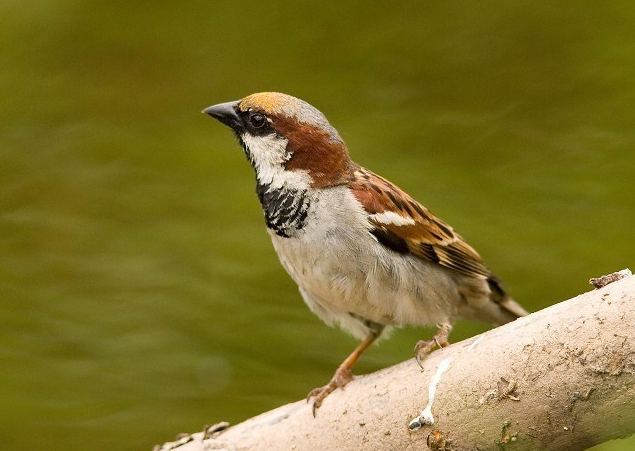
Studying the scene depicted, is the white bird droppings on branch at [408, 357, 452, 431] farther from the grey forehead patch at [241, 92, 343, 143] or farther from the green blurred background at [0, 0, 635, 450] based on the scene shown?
the green blurred background at [0, 0, 635, 450]

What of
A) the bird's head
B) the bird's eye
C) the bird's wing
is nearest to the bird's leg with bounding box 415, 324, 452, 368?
the bird's wing

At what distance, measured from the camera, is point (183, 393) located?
13.7 ft

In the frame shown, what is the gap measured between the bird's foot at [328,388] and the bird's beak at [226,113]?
0.93 metres

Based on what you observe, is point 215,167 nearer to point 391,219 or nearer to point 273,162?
point 273,162

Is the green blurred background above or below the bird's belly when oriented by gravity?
above

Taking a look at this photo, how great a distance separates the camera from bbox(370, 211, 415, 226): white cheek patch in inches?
120

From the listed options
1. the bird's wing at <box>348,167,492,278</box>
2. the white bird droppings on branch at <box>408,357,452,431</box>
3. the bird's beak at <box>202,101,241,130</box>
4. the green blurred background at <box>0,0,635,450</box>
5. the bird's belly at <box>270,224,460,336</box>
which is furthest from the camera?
the green blurred background at <box>0,0,635,450</box>

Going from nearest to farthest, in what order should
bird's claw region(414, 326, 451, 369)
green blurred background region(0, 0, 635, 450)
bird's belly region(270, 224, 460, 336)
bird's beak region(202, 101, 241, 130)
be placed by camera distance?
1. bird's claw region(414, 326, 451, 369)
2. bird's belly region(270, 224, 460, 336)
3. bird's beak region(202, 101, 241, 130)
4. green blurred background region(0, 0, 635, 450)

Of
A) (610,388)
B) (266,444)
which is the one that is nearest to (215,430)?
(266,444)

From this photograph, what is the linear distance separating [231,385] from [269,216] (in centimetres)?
133

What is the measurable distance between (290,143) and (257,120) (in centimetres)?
14

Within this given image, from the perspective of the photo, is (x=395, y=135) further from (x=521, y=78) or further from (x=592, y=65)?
(x=592, y=65)

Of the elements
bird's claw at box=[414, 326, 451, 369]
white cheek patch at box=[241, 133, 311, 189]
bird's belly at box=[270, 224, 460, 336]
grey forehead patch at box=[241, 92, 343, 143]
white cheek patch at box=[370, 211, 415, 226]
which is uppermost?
grey forehead patch at box=[241, 92, 343, 143]

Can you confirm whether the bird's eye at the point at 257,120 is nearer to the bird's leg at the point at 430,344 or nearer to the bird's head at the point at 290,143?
the bird's head at the point at 290,143
